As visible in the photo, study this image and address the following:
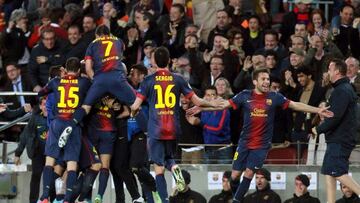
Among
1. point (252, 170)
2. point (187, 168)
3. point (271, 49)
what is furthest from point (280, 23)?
point (252, 170)

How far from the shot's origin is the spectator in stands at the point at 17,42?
30.0 metres

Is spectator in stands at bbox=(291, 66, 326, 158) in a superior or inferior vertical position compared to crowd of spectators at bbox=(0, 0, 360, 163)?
inferior

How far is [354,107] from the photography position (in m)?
22.2

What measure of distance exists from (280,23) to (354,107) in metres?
8.08

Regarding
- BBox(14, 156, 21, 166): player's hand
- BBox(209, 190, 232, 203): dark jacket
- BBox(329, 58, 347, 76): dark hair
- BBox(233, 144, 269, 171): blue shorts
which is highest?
BBox(329, 58, 347, 76): dark hair

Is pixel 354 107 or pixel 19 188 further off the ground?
pixel 354 107

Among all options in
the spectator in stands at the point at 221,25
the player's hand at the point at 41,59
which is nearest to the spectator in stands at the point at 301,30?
the spectator in stands at the point at 221,25

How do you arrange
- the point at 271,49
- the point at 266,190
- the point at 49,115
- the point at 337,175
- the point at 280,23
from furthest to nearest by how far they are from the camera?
the point at 280,23, the point at 271,49, the point at 266,190, the point at 49,115, the point at 337,175

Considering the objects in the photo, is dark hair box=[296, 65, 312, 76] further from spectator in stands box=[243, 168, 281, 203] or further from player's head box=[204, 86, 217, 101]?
spectator in stands box=[243, 168, 281, 203]

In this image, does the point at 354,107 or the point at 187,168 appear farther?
the point at 187,168

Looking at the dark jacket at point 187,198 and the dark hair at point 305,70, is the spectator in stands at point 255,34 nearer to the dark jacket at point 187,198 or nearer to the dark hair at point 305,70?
the dark hair at point 305,70

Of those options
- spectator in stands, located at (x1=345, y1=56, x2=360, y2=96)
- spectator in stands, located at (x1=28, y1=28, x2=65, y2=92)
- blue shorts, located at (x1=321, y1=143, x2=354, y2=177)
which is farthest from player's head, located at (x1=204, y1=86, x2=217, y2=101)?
spectator in stands, located at (x1=28, y1=28, x2=65, y2=92)

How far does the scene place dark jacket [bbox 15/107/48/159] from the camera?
25.3 m

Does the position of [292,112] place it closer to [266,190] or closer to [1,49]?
[266,190]
